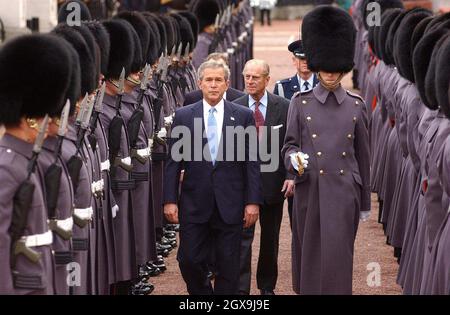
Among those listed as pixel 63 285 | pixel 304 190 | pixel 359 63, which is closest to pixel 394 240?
pixel 304 190

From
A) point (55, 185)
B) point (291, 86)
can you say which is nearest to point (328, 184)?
point (291, 86)

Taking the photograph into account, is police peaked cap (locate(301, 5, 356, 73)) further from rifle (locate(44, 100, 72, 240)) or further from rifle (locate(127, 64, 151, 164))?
rifle (locate(44, 100, 72, 240))

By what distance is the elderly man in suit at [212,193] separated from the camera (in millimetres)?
7660

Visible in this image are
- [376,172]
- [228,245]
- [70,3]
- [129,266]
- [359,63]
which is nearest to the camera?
[228,245]

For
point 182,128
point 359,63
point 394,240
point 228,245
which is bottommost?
point 359,63

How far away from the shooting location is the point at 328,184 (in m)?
7.64

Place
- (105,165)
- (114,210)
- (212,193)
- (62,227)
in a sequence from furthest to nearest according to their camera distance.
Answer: (114,210) → (105,165) → (212,193) → (62,227)

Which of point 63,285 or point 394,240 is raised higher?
point 63,285

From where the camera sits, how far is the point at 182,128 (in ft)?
25.6

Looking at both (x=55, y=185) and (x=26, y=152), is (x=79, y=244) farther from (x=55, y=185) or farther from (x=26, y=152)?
(x=26, y=152)

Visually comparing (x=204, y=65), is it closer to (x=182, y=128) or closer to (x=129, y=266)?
(x=182, y=128)

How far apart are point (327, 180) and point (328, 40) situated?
2.93ft

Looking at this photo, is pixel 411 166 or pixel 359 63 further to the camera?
pixel 359 63

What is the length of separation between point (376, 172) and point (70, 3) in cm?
303
